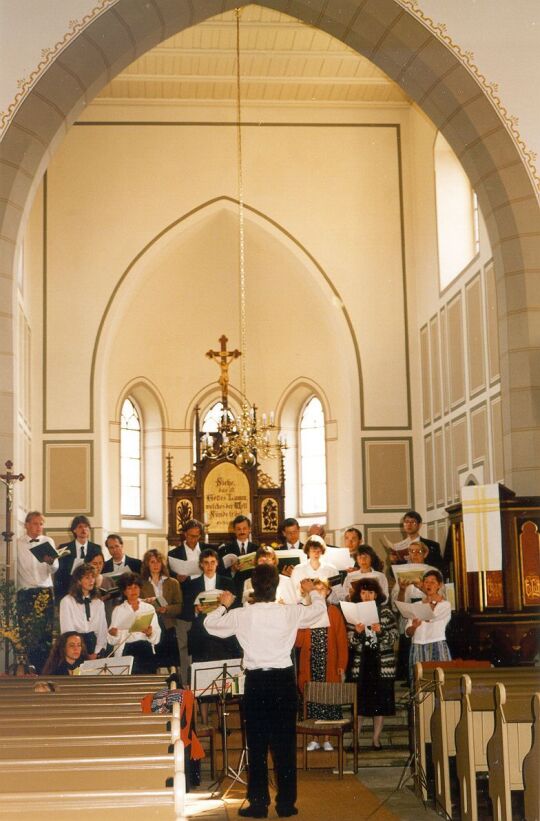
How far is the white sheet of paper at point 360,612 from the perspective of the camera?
9.41m

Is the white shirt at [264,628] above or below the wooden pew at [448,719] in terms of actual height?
above

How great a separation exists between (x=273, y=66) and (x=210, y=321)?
4.86 metres

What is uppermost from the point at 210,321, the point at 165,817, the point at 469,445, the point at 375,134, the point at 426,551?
the point at 375,134

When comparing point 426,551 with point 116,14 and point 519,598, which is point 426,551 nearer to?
point 519,598

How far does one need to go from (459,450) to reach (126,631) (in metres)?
7.22

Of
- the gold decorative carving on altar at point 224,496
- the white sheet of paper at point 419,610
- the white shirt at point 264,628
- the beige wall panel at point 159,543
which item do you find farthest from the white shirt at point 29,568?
the beige wall panel at point 159,543

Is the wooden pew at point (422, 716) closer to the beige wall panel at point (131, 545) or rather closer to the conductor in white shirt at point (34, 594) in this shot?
the conductor in white shirt at point (34, 594)

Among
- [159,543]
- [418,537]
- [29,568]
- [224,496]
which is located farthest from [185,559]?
[159,543]

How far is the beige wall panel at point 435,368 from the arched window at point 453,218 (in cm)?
67

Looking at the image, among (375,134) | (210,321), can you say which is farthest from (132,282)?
(375,134)

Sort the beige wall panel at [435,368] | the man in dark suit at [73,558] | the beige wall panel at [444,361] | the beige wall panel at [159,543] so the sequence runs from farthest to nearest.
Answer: the beige wall panel at [159,543] < the beige wall panel at [435,368] < the beige wall panel at [444,361] < the man in dark suit at [73,558]

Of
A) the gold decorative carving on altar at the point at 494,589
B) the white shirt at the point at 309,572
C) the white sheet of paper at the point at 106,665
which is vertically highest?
the white shirt at the point at 309,572

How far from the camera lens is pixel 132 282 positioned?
683 inches

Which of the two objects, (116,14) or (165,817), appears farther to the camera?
(116,14)
